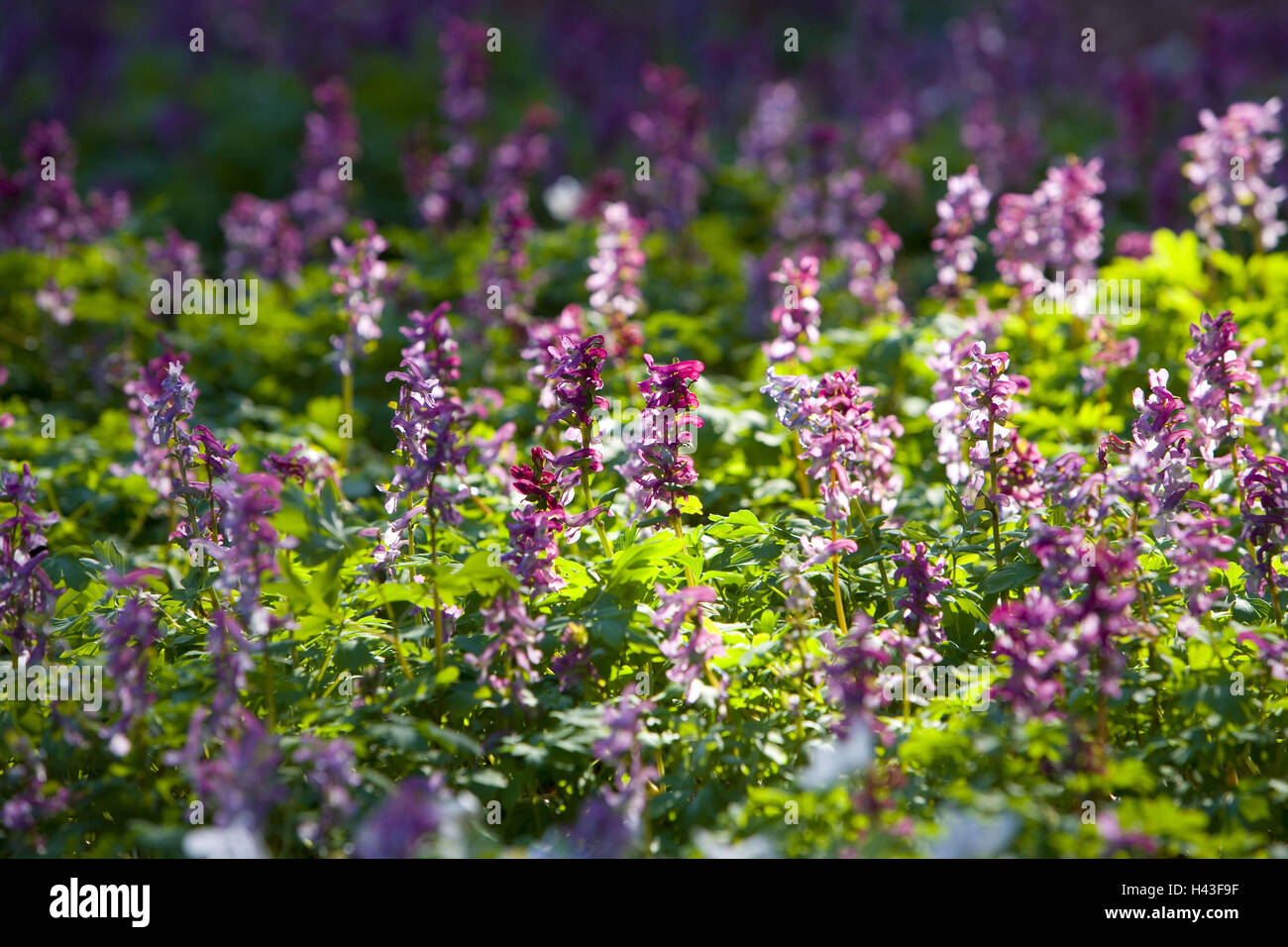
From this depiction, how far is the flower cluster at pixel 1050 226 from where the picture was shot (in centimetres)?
609

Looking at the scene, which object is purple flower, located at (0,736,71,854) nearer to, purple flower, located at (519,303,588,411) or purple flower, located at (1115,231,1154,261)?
purple flower, located at (519,303,588,411)

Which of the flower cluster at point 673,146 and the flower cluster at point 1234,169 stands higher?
the flower cluster at point 673,146

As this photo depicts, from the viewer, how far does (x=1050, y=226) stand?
6105 mm

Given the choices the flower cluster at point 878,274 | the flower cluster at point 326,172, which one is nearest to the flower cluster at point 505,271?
the flower cluster at point 878,274

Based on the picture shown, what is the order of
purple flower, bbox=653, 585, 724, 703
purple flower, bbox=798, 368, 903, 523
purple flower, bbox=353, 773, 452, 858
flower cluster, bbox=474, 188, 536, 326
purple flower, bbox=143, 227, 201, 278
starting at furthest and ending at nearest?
purple flower, bbox=143, 227, 201, 278 → flower cluster, bbox=474, 188, 536, 326 → purple flower, bbox=798, 368, 903, 523 → purple flower, bbox=653, 585, 724, 703 → purple flower, bbox=353, 773, 452, 858

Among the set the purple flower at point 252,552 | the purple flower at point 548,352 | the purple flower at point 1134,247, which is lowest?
the purple flower at point 252,552

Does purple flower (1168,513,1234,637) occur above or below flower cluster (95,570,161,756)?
above

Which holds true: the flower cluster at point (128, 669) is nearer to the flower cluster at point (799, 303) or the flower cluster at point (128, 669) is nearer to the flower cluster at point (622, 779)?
the flower cluster at point (622, 779)

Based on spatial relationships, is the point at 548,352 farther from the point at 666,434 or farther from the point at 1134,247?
the point at 1134,247

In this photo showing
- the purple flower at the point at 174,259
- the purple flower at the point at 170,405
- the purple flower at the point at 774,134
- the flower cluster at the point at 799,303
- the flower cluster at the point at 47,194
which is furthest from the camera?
the purple flower at the point at 774,134

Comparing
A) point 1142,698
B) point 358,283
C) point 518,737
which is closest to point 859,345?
point 358,283

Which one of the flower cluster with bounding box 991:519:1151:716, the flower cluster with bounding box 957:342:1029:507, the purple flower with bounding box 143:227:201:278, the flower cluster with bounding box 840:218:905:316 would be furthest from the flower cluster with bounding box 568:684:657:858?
the purple flower with bounding box 143:227:201:278

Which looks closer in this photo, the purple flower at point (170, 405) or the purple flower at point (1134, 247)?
the purple flower at point (170, 405)

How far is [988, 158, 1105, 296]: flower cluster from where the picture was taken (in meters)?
6.09
